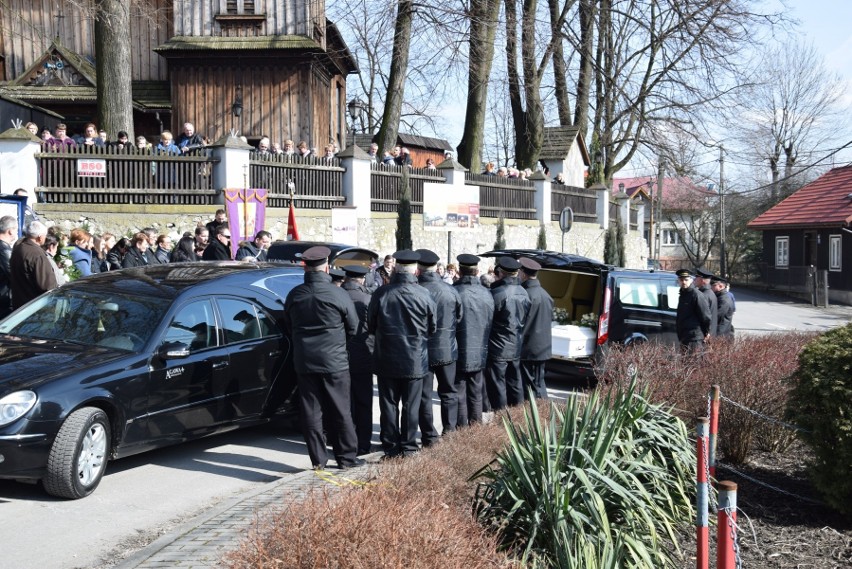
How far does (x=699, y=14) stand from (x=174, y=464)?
25.3 meters

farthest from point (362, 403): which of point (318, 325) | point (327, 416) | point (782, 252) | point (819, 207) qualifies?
point (782, 252)

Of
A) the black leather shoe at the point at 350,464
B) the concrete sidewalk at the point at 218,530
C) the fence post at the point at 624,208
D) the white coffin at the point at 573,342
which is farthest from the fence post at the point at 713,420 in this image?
the fence post at the point at 624,208

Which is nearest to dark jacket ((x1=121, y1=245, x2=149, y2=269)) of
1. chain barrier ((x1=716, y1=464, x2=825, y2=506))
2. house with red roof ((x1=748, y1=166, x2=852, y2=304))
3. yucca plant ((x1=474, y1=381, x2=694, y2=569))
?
yucca plant ((x1=474, y1=381, x2=694, y2=569))

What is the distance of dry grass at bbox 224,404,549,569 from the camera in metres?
3.76

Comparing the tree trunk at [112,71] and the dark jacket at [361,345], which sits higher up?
Answer: the tree trunk at [112,71]

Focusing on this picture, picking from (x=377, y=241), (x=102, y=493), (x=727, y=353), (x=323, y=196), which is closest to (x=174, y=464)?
(x=102, y=493)

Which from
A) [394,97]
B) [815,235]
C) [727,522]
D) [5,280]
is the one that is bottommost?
[727,522]

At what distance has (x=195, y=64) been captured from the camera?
27156mm

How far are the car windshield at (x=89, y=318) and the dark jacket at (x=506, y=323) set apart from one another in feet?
12.2

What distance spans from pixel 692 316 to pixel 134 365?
7998mm

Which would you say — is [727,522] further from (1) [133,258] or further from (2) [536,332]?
(1) [133,258]

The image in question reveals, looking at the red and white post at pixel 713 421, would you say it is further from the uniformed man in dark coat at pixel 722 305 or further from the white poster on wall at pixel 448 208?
the white poster on wall at pixel 448 208

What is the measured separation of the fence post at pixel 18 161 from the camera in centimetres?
1781

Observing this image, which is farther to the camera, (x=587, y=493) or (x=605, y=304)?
(x=605, y=304)
